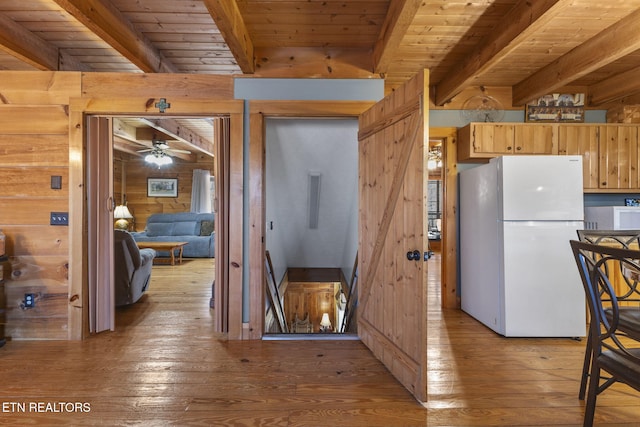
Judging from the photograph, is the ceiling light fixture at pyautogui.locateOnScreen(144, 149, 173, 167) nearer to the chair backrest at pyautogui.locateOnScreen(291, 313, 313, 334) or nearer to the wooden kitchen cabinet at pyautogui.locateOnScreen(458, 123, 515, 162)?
the chair backrest at pyautogui.locateOnScreen(291, 313, 313, 334)

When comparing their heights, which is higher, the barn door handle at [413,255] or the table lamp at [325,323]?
the barn door handle at [413,255]

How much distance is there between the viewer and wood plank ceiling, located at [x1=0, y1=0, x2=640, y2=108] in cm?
205

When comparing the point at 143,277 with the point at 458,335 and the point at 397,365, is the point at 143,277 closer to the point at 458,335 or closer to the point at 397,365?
the point at 397,365

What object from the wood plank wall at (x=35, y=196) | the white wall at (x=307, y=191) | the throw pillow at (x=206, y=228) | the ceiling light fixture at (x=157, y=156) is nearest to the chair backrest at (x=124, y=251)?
the wood plank wall at (x=35, y=196)

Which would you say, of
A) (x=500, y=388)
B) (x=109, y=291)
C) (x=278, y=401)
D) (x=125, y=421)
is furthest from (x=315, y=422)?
(x=109, y=291)

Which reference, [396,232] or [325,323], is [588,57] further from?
[325,323]

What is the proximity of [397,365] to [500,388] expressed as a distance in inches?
25.6

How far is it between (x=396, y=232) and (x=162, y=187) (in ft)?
26.2

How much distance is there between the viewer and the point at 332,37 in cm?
254

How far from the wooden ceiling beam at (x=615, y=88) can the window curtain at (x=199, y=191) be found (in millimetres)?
7801

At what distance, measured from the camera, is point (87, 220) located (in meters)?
2.70

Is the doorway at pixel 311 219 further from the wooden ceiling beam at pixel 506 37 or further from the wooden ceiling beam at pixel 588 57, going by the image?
the wooden ceiling beam at pixel 588 57

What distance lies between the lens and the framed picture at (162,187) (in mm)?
8461

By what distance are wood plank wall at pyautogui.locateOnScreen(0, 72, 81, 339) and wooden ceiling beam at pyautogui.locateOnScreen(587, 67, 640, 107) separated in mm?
5091
